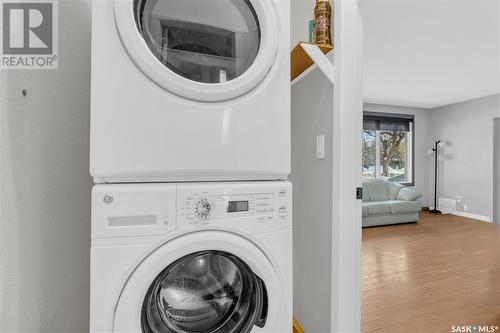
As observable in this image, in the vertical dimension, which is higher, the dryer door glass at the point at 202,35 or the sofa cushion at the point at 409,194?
the dryer door glass at the point at 202,35

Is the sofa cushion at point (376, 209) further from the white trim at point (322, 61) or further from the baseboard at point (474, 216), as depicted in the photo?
the white trim at point (322, 61)

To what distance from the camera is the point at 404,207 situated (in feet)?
15.9

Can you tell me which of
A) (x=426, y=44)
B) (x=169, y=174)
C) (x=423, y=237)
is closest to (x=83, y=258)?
(x=169, y=174)

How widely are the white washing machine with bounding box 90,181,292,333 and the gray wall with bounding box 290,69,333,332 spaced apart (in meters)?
0.46

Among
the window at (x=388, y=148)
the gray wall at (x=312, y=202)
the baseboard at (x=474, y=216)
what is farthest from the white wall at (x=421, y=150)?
the gray wall at (x=312, y=202)

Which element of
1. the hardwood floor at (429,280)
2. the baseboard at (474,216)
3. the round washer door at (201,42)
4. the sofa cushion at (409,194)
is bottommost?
the hardwood floor at (429,280)

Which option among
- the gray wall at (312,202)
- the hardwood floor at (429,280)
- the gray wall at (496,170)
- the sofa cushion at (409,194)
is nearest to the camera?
the gray wall at (312,202)

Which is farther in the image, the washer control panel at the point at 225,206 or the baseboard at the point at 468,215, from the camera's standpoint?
the baseboard at the point at 468,215

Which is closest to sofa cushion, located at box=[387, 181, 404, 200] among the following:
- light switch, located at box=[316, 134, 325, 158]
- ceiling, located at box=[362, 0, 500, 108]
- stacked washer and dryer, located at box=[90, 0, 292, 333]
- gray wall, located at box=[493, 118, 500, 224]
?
gray wall, located at box=[493, 118, 500, 224]

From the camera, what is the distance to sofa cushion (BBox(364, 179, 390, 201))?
208 inches

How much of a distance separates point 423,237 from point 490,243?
0.79 meters

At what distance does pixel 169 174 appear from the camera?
907 mm

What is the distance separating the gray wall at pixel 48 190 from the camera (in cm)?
83

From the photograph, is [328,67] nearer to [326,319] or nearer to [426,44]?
[326,319]
